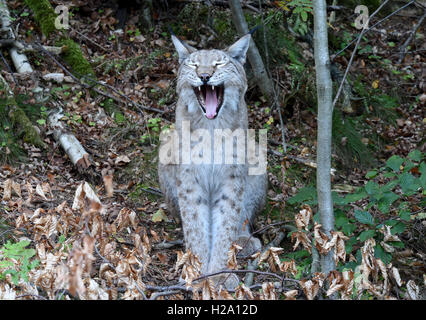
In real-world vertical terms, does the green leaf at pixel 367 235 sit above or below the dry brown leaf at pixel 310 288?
above

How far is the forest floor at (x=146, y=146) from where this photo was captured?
15.7ft

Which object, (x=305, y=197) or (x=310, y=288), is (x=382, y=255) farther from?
(x=310, y=288)

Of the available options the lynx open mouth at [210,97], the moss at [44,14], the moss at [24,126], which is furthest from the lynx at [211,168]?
the moss at [44,14]

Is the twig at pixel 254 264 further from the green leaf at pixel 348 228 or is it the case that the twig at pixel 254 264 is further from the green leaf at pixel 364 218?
the green leaf at pixel 364 218

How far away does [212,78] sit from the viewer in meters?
4.91

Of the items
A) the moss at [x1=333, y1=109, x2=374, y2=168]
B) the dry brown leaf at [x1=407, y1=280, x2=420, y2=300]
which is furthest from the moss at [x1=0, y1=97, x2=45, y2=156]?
the dry brown leaf at [x1=407, y1=280, x2=420, y2=300]

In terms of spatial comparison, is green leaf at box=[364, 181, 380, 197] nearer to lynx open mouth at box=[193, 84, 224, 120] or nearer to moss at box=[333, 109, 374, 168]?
lynx open mouth at box=[193, 84, 224, 120]

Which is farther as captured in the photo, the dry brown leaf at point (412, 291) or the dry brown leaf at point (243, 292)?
the dry brown leaf at point (412, 291)

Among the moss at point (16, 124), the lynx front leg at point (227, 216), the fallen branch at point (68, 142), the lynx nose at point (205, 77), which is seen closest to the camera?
the lynx nose at point (205, 77)

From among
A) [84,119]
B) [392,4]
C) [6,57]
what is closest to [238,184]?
[84,119]

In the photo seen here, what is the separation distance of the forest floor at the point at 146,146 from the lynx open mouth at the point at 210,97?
44.1 inches

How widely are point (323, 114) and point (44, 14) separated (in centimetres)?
543

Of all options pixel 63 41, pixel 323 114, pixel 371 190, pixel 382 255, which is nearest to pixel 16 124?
pixel 63 41
